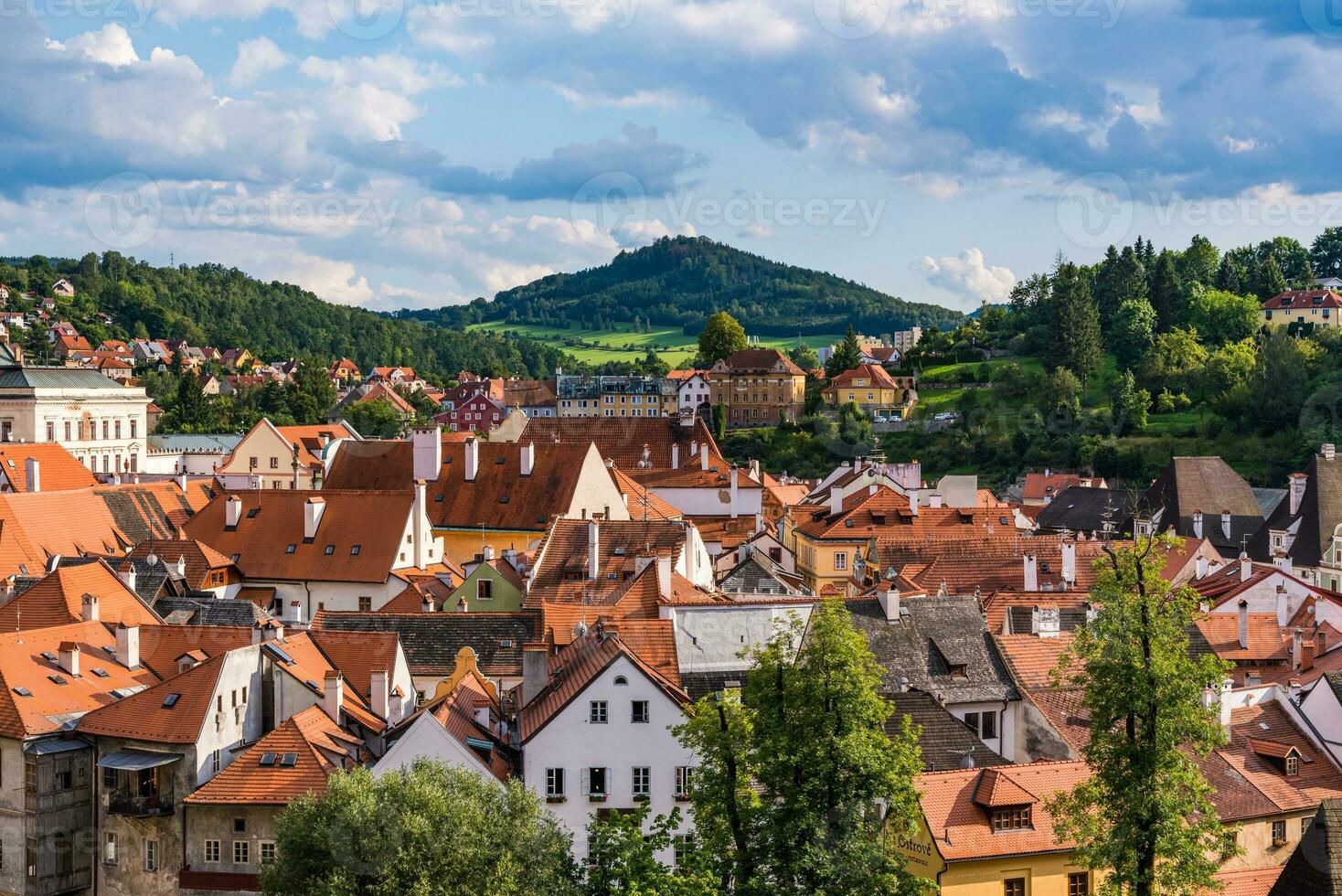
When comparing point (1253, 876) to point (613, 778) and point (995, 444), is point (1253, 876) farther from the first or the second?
point (995, 444)

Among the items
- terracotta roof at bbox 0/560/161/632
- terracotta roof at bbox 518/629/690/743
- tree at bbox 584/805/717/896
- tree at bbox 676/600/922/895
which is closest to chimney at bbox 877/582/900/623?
terracotta roof at bbox 518/629/690/743

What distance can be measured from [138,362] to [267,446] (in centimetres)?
11215

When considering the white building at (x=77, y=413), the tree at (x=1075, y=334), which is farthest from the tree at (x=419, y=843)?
the tree at (x=1075, y=334)

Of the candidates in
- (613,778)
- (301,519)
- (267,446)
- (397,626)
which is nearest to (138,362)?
(267,446)

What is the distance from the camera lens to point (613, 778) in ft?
107

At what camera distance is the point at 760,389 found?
15488 centimetres

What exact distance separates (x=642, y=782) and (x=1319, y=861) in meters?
14.3

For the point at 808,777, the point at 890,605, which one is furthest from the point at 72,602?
the point at 808,777

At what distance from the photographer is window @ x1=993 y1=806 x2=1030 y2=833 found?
30.7 meters

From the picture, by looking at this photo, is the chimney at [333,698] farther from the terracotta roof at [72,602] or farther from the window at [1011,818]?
the window at [1011,818]

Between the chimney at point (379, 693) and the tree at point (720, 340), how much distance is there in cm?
12925

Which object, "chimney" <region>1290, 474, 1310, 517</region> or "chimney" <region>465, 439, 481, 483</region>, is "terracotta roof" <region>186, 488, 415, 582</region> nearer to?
"chimney" <region>465, 439, 481, 483</region>

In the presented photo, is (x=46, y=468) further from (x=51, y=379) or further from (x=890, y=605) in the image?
(x=890, y=605)

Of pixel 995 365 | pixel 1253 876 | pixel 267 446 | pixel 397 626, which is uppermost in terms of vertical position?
pixel 995 365
